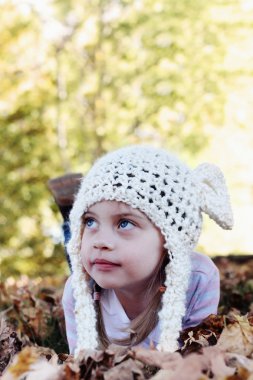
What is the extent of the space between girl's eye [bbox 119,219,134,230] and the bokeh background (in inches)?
294

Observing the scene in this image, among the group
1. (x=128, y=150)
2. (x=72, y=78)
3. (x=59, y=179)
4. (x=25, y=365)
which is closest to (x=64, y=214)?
(x=59, y=179)

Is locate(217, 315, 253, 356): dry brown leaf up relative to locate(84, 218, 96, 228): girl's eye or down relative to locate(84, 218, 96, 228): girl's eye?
down

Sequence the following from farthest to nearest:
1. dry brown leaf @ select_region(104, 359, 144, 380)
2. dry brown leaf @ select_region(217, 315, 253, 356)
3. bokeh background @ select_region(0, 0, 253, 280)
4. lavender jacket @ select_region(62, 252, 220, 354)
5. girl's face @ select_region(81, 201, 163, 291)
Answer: bokeh background @ select_region(0, 0, 253, 280)
lavender jacket @ select_region(62, 252, 220, 354)
girl's face @ select_region(81, 201, 163, 291)
dry brown leaf @ select_region(217, 315, 253, 356)
dry brown leaf @ select_region(104, 359, 144, 380)

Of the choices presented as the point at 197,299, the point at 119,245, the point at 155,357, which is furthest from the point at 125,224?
the point at 155,357

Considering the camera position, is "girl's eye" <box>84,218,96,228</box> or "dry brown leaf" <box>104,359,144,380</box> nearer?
"dry brown leaf" <box>104,359,144,380</box>

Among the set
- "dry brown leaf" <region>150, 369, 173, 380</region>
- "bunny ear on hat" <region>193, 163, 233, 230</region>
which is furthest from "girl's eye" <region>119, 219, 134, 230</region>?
"dry brown leaf" <region>150, 369, 173, 380</region>

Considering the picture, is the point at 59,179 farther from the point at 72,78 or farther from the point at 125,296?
the point at 72,78

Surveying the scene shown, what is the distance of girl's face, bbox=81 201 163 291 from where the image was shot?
196 cm

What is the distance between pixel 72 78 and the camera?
40.2 feet

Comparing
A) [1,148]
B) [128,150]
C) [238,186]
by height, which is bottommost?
[238,186]

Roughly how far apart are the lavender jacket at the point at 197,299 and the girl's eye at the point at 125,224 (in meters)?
0.33

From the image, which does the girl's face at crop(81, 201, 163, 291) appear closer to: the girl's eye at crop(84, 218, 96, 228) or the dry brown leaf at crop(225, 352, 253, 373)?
the girl's eye at crop(84, 218, 96, 228)

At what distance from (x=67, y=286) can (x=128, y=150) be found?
0.51 m

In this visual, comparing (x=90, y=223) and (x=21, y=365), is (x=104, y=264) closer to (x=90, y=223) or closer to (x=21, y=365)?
(x=90, y=223)
